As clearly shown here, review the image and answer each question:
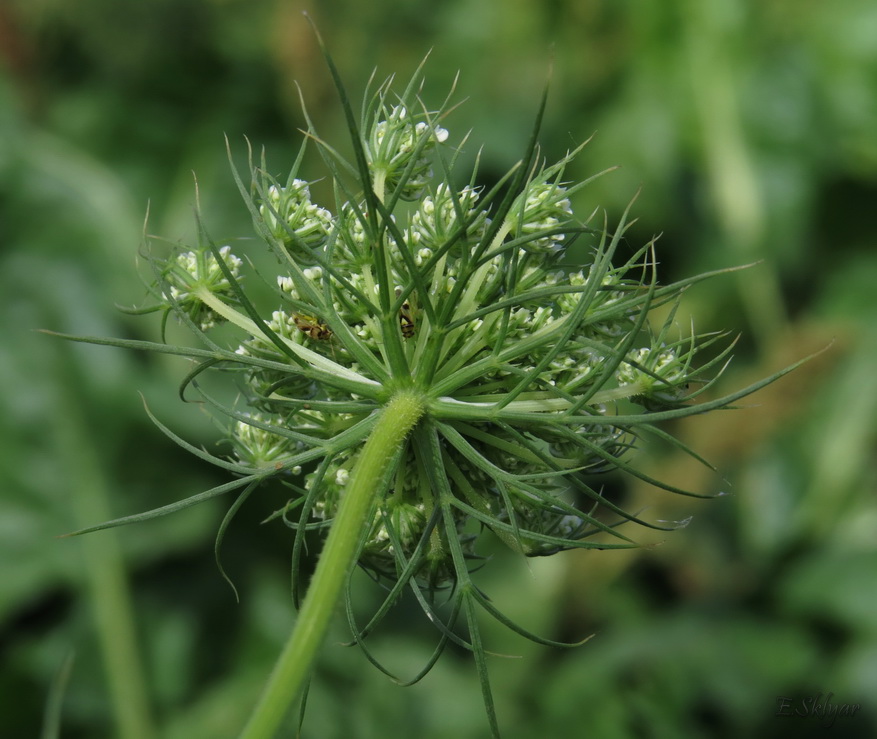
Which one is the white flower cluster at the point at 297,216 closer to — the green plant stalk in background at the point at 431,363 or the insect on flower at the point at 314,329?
the green plant stalk in background at the point at 431,363

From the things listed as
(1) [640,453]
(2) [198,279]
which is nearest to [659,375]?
(2) [198,279]

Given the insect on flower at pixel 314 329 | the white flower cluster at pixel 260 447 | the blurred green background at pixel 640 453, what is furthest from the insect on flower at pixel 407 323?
the blurred green background at pixel 640 453

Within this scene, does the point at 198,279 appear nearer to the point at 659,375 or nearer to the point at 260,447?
the point at 260,447

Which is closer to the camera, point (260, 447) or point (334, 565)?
point (334, 565)

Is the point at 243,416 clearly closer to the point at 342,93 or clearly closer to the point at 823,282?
the point at 342,93

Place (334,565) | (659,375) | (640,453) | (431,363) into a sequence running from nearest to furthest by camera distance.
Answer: (334,565)
(431,363)
(659,375)
(640,453)

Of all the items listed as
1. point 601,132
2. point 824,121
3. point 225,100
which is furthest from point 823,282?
point 225,100
